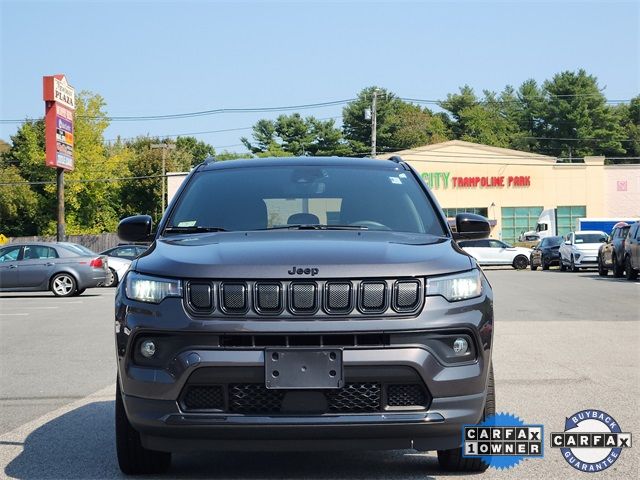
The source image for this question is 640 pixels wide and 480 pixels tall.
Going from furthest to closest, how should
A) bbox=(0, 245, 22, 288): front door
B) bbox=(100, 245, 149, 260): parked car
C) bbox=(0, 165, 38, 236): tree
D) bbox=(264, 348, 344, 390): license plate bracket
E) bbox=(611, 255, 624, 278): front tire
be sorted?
bbox=(0, 165, 38, 236): tree → bbox=(100, 245, 149, 260): parked car → bbox=(611, 255, 624, 278): front tire → bbox=(0, 245, 22, 288): front door → bbox=(264, 348, 344, 390): license plate bracket

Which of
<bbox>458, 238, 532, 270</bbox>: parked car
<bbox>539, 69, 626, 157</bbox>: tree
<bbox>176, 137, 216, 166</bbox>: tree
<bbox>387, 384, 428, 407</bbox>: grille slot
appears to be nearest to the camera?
Answer: <bbox>387, 384, 428, 407</bbox>: grille slot

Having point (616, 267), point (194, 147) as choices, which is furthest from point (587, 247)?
point (194, 147)

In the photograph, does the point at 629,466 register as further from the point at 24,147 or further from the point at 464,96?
the point at 464,96

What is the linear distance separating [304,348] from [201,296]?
55cm

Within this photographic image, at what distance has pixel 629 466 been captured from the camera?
215 inches

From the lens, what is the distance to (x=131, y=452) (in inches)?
203

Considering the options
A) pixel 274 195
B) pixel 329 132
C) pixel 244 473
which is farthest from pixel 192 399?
pixel 329 132

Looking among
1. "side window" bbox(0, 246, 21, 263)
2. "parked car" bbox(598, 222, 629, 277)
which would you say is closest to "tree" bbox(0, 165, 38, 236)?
"side window" bbox(0, 246, 21, 263)

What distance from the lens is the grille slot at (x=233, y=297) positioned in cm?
455

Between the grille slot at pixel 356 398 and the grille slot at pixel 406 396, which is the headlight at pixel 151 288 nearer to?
the grille slot at pixel 356 398

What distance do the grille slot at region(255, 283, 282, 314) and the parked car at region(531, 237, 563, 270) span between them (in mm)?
39440

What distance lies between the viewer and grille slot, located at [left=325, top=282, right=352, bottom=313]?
4.54m

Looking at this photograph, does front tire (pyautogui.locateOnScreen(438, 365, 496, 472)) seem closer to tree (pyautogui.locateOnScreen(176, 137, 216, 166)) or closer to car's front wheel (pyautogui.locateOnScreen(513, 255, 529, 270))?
car's front wheel (pyautogui.locateOnScreen(513, 255, 529, 270))

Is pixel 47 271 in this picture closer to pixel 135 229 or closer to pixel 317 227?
pixel 135 229
